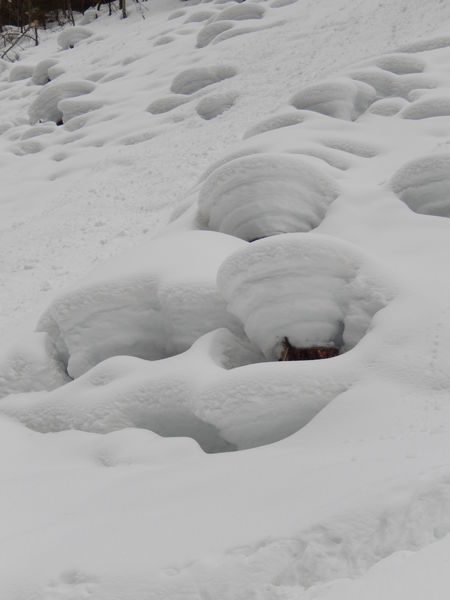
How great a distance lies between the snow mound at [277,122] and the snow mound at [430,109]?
747 mm

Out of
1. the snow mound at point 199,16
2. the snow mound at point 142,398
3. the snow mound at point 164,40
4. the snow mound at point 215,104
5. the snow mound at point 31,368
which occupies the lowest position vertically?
the snow mound at point 215,104

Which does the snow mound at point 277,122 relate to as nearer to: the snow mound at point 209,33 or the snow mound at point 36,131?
the snow mound at point 36,131

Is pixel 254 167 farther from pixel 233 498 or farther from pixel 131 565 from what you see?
pixel 131 565

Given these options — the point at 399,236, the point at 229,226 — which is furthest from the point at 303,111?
the point at 399,236

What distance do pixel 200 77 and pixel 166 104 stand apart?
2.25ft

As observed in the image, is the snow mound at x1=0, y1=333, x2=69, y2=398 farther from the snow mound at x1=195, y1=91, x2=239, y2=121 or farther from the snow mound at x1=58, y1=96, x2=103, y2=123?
the snow mound at x1=58, y1=96, x2=103, y2=123

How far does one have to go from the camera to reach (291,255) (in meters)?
2.40

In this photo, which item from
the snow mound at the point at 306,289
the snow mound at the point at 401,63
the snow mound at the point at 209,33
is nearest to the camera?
the snow mound at the point at 306,289

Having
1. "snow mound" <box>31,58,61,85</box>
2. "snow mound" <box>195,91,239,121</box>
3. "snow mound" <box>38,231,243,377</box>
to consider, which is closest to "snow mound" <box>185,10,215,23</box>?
"snow mound" <box>31,58,61,85</box>

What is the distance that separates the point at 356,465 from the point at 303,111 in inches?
153

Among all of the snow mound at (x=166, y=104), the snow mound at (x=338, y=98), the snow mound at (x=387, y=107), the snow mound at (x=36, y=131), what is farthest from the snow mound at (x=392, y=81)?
the snow mound at (x=36, y=131)

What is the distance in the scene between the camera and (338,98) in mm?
5223

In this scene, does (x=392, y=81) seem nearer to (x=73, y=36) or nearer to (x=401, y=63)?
(x=401, y=63)

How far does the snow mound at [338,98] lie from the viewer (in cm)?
521
